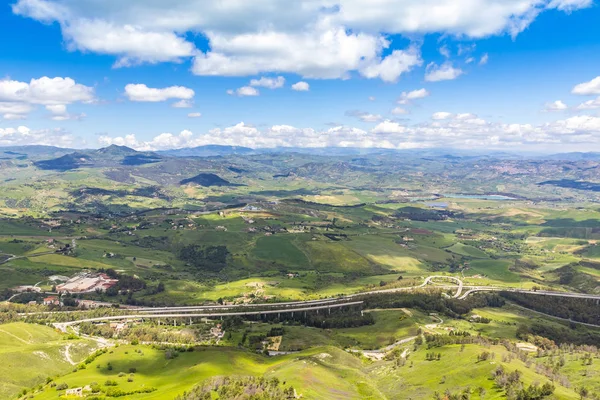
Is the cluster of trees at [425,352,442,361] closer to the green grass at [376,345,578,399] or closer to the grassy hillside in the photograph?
the green grass at [376,345,578,399]

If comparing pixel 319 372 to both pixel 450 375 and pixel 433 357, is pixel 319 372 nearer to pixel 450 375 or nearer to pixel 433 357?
pixel 450 375

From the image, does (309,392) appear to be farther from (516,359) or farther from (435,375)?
(516,359)

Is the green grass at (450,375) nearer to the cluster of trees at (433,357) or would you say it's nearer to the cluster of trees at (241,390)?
the cluster of trees at (433,357)

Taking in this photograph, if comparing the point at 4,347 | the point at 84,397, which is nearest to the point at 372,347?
the point at 84,397

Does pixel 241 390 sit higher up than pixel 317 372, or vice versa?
pixel 241 390

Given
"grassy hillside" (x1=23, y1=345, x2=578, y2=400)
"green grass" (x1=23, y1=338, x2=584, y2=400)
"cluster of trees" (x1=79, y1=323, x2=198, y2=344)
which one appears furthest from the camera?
"cluster of trees" (x1=79, y1=323, x2=198, y2=344)

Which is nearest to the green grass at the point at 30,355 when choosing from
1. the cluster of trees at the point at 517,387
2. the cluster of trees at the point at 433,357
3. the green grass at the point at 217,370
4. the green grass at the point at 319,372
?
the green grass at the point at 319,372

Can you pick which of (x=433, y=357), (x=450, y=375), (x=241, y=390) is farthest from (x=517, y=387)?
(x=241, y=390)

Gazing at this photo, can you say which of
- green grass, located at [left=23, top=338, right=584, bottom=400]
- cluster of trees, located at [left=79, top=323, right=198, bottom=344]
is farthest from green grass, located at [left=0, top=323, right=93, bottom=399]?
cluster of trees, located at [left=79, top=323, right=198, bottom=344]
